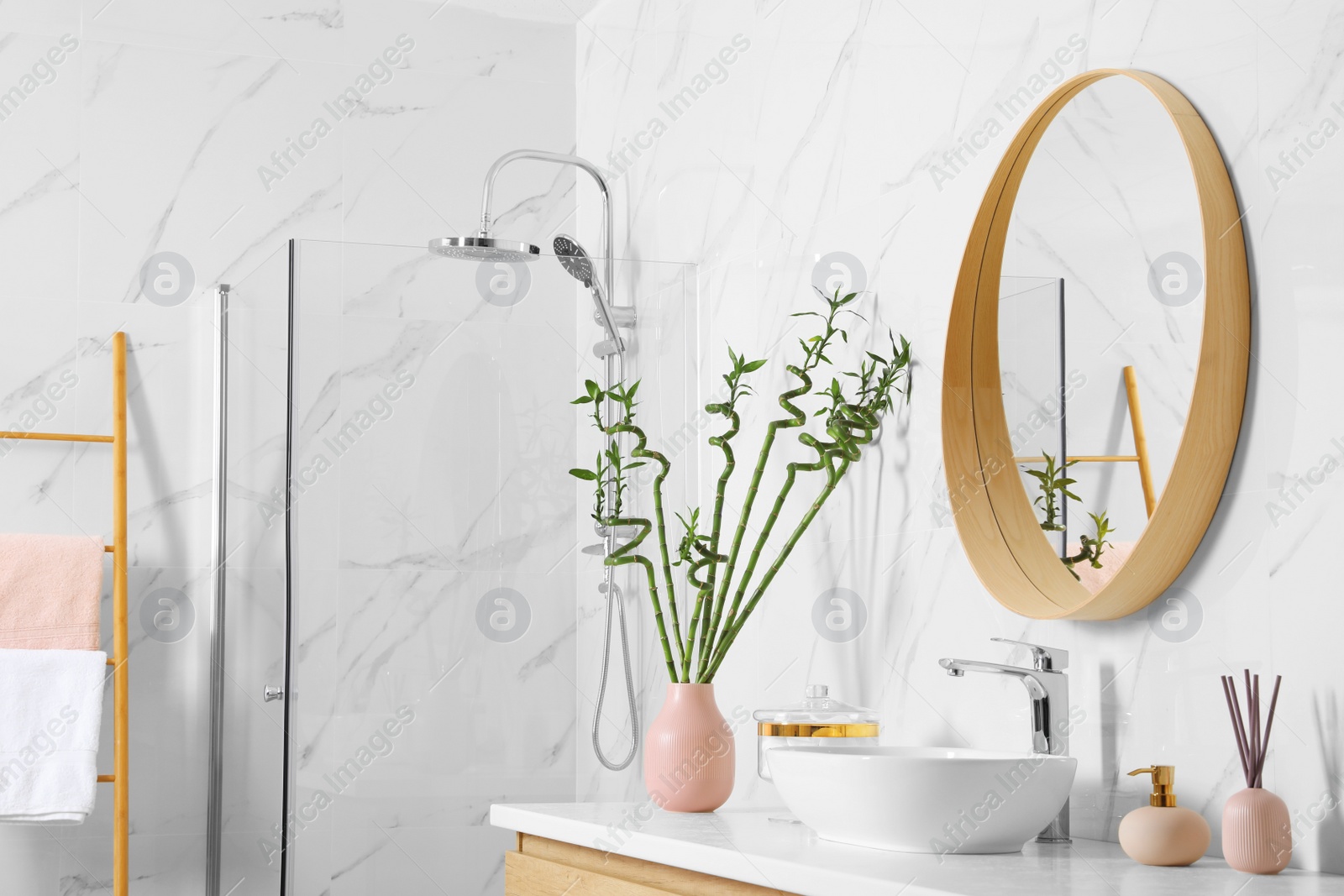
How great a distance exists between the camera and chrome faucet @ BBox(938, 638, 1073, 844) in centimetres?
143

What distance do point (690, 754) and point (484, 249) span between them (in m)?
0.87

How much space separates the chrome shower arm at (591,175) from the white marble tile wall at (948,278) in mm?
57

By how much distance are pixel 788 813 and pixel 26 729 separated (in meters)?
1.38

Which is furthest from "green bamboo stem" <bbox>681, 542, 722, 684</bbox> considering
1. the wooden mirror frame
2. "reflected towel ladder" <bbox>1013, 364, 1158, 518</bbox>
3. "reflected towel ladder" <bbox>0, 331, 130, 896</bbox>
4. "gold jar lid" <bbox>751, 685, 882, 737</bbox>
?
"reflected towel ladder" <bbox>0, 331, 130, 896</bbox>

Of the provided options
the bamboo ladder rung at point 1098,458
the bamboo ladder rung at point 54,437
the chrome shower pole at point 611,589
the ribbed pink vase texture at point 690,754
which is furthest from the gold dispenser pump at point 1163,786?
the bamboo ladder rung at point 54,437

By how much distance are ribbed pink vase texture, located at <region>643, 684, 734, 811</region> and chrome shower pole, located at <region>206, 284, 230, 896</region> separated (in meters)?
1.08

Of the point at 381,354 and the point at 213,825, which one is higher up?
the point at 381,354

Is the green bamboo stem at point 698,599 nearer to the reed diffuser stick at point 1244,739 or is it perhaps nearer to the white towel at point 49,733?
the reed diffuser stick at point 1244,739

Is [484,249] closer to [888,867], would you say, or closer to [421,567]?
[421,567]

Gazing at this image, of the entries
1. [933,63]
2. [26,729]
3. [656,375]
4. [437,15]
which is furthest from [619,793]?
[437,15]

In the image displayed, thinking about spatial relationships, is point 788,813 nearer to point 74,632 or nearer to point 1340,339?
point 1340,339

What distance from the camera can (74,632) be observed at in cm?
241

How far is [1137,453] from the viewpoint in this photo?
1400 millimetres

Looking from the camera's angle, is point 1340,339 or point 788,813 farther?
point 788,813
